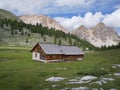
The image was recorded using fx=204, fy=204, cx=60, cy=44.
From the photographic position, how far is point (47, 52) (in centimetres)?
7844

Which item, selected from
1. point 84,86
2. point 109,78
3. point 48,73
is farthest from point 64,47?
point 84,86

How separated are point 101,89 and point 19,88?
1416cm

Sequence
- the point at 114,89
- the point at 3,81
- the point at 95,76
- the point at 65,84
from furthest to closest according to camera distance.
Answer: the point at 95,76
the point at 3,81
the point at 65,84
the point at 114,89

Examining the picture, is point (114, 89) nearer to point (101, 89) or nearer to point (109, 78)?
point (101, 89)

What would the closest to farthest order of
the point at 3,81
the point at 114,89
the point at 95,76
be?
the point at 114,89 < the point at 3,81 < the point at 95,76

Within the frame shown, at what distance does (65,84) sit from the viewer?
38.1 metres

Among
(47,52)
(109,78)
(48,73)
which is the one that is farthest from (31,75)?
(47,52)

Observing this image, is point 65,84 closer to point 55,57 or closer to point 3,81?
point 3,81

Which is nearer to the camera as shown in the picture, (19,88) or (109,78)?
(19,88)

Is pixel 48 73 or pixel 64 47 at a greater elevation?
pixel 64 47

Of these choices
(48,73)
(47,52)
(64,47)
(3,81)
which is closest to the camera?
(3,81)

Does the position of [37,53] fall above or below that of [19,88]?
above

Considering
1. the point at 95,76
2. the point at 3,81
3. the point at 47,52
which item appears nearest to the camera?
the point at 3,81

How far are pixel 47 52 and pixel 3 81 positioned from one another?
38.6 metres
